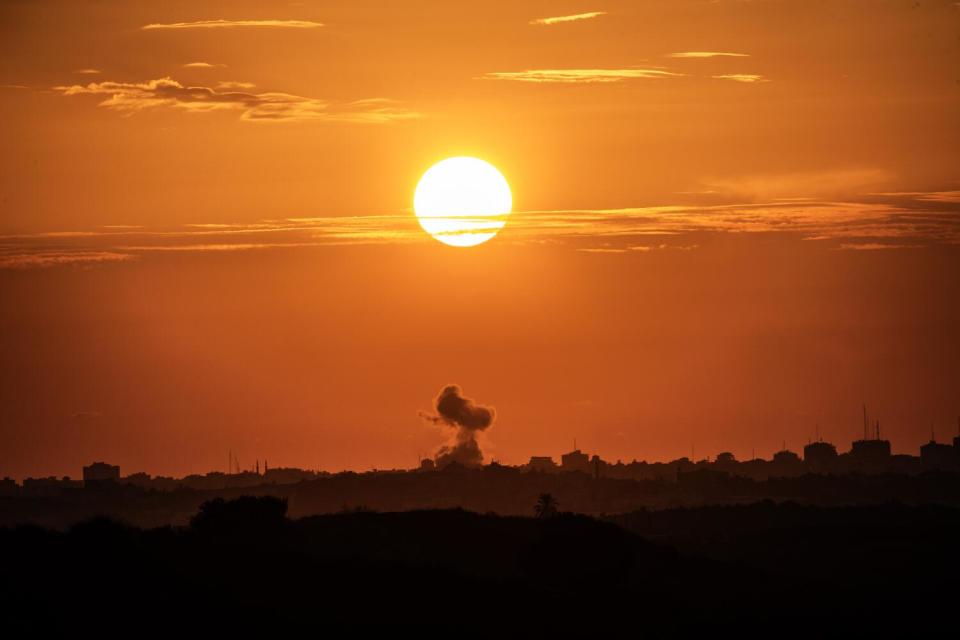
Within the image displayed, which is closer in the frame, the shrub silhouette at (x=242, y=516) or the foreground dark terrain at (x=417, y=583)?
the foreground dark terrain at (x=417, y=583)

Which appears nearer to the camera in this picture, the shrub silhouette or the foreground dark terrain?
the foreground dark terrain

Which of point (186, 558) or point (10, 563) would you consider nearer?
point (10, 563)

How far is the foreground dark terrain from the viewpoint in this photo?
288ft

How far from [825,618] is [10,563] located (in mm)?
54963

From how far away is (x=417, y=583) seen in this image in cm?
10525

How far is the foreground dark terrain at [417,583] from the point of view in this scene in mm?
87750

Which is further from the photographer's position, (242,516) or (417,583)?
(242,516)

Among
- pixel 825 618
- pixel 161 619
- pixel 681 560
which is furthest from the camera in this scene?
pixel 681 560

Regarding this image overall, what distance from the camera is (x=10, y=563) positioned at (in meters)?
90.7

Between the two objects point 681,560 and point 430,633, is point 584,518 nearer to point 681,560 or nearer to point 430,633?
point 681,560

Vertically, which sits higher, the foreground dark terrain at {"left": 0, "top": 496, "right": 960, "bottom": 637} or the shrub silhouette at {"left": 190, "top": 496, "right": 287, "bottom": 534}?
the shrub silhouette at {"left": 190, "top": 496, "right": 287, "bottom": 534}

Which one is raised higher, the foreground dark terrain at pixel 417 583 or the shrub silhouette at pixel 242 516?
the shrub silhouette at pixel 242 516

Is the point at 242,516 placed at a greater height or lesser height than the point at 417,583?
greater

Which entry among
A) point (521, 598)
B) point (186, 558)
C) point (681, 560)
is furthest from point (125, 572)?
point (681, 560)
